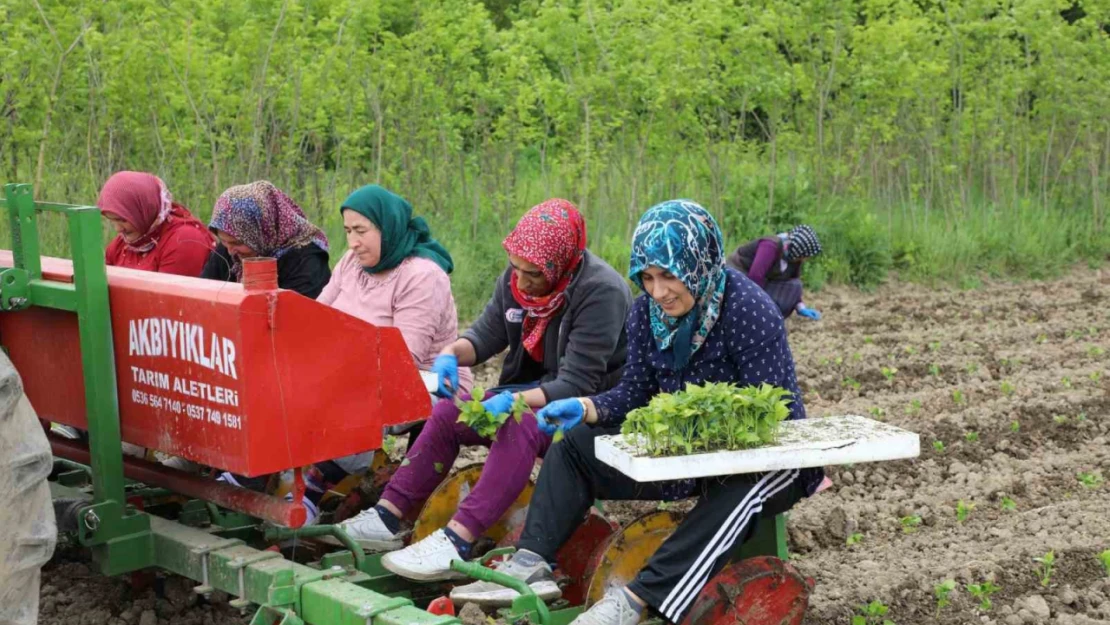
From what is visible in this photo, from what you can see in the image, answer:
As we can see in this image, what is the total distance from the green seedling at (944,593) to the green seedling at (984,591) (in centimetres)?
7

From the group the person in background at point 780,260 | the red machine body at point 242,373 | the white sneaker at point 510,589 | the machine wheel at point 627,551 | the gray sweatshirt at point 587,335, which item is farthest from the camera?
the person in background at point 780,260

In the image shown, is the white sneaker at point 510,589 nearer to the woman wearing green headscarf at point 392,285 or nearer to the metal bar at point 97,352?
the metal bar at point 97,352

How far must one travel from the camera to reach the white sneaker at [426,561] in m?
4.24

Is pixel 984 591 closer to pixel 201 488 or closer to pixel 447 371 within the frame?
pixel 447 371

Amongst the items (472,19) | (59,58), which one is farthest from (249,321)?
(472,19)

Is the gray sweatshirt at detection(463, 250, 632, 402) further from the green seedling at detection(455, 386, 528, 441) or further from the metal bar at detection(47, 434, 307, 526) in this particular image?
the metal bar at detection(47, 434, 307, 526)

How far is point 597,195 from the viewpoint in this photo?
1198cm

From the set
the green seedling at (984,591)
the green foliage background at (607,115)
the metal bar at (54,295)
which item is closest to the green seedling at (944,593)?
the green seedling at (984,591)

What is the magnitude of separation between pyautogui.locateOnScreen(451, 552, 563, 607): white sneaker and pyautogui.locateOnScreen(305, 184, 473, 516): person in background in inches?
48.0

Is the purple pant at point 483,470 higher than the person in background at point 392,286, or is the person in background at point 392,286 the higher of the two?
the person in background at point 392,286

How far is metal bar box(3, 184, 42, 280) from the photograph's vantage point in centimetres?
411

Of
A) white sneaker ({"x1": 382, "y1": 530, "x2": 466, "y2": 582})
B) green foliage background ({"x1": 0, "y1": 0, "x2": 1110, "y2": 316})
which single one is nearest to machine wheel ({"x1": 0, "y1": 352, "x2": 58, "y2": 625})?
white sneaker ({"x1": 382, "y1": 530, "x2": 466, "y2": 582})

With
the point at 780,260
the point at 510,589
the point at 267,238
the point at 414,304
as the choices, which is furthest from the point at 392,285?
the point at 780,260

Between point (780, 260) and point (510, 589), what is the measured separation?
17.6 feet
